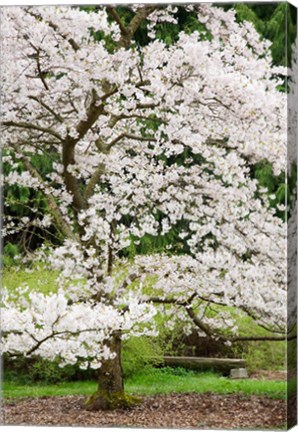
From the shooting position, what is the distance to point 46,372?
6.35 meters

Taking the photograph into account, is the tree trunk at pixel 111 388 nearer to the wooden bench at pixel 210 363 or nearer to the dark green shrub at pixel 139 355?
→ the dark green shrub at pixel 139 355

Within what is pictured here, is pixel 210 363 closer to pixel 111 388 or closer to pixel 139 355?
pixel 139 355

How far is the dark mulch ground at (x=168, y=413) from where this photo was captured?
19.5ft

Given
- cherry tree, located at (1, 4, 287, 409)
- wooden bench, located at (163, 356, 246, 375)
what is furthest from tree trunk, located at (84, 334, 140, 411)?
wooden bench, located at (163, 356, 246, 375)

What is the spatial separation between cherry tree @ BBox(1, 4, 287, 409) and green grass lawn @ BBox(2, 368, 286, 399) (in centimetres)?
11

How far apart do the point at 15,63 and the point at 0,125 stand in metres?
0.39

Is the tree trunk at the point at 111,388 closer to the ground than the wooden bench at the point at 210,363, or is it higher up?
closer to the ground

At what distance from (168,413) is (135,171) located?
144 cm

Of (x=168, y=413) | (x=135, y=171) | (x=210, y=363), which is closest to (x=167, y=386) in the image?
(x=168, y=413)

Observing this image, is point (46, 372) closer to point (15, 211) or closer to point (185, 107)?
point (15, 211)

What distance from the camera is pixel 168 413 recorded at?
6.11 meters

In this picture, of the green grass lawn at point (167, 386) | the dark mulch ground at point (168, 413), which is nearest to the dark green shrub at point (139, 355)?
the green grass lawn at point (167, 386)

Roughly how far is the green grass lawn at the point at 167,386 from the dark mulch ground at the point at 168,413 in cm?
3

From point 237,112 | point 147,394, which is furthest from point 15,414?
point 237,112
